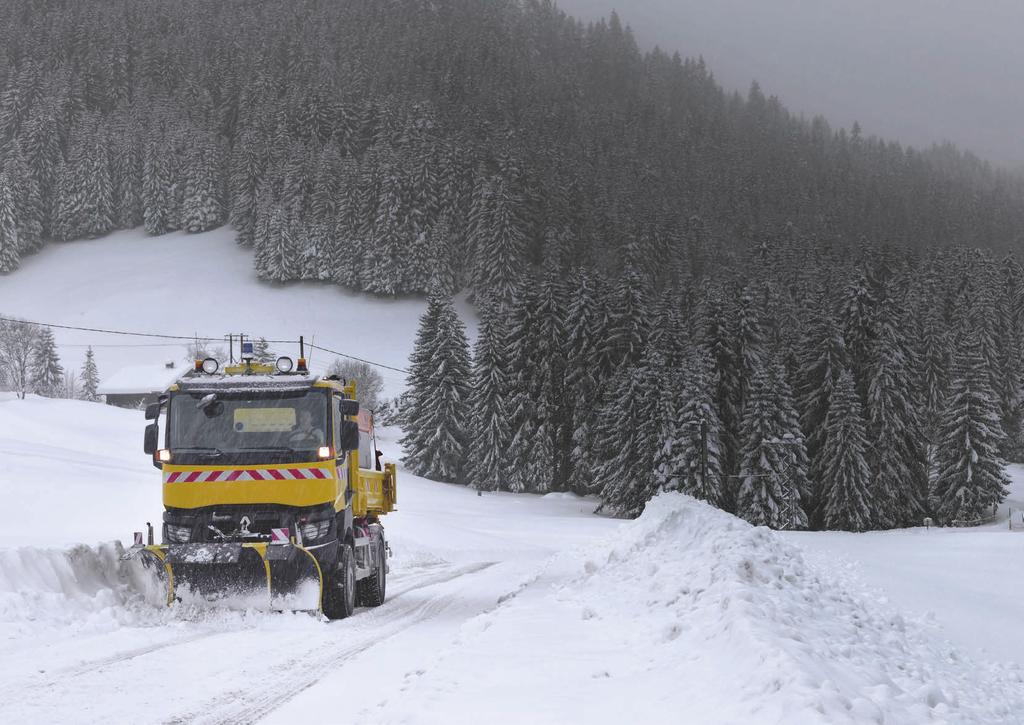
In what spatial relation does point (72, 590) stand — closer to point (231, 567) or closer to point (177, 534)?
point (177, 534)

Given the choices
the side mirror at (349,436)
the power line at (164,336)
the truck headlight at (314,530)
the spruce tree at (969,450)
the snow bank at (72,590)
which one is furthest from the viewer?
the power line at (164,336)

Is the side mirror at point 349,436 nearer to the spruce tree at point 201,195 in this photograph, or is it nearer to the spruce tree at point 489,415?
the spruce tree at point 489,415

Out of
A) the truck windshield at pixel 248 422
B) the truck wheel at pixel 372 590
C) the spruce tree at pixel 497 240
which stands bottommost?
the truck wheel at pixel 372 590

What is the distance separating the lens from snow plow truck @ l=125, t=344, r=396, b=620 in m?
10.6

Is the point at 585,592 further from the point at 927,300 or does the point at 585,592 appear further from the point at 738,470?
the point at 927,300

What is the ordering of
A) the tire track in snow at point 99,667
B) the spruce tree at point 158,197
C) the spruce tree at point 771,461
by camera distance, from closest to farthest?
the tire track in snow at point 99,667, the spruce tree at point 771,461, the spruce tree at point 158,197

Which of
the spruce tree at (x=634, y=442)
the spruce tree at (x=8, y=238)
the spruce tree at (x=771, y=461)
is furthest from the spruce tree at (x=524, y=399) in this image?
the spruce tree at (x=8, y=238)

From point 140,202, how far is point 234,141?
17151mm

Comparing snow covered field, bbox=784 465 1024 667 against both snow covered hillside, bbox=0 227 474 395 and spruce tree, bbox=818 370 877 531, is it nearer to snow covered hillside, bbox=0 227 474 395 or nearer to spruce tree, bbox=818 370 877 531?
spruce tree, bbox=818 370 877 531

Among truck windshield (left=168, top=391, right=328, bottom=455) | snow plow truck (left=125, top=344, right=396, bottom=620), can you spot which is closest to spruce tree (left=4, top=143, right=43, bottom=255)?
truck windshield (left=168, top=391, right=328, bottom=455)

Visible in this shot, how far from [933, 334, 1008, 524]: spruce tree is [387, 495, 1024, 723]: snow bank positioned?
43954 mm

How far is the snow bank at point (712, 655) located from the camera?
5.82 m

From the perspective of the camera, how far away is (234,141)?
12950 cm

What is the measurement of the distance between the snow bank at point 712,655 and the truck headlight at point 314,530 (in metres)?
2.41
